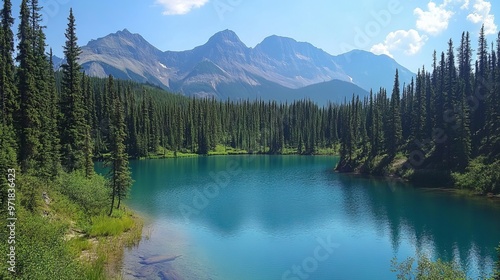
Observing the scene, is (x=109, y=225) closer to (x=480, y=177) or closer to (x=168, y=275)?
(x=168, y=275)

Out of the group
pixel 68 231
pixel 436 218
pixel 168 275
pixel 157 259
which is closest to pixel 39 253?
pixel 168 275

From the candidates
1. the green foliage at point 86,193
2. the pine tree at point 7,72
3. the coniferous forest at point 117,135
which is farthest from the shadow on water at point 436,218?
the pine tree at point 7,72

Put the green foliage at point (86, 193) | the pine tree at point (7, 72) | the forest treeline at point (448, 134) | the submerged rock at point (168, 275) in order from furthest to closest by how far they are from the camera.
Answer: the forest treeline at point (448, 134), the pine tree at point (7, 72), the green foliage at point (86, 193), the submerged rock at point (168, 275)

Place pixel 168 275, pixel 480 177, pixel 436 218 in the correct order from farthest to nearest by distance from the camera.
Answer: pixel 480 177
pixel 436 218
pixel 168 275

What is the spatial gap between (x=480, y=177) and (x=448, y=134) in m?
19.5

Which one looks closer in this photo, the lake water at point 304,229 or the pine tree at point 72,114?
the lake water at point 304,229

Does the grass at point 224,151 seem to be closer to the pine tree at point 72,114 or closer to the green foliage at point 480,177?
the green foliage at point 480,177

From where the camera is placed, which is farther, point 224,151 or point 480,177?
point 224,151

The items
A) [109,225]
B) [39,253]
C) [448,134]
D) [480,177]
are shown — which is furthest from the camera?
[448,134]

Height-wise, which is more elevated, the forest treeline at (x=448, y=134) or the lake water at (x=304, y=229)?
the forest treeline at (x=448, y=134)

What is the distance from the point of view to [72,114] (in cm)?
5538

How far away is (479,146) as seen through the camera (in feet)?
272

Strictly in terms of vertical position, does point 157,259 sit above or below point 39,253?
below

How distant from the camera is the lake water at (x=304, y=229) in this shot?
35156mm
